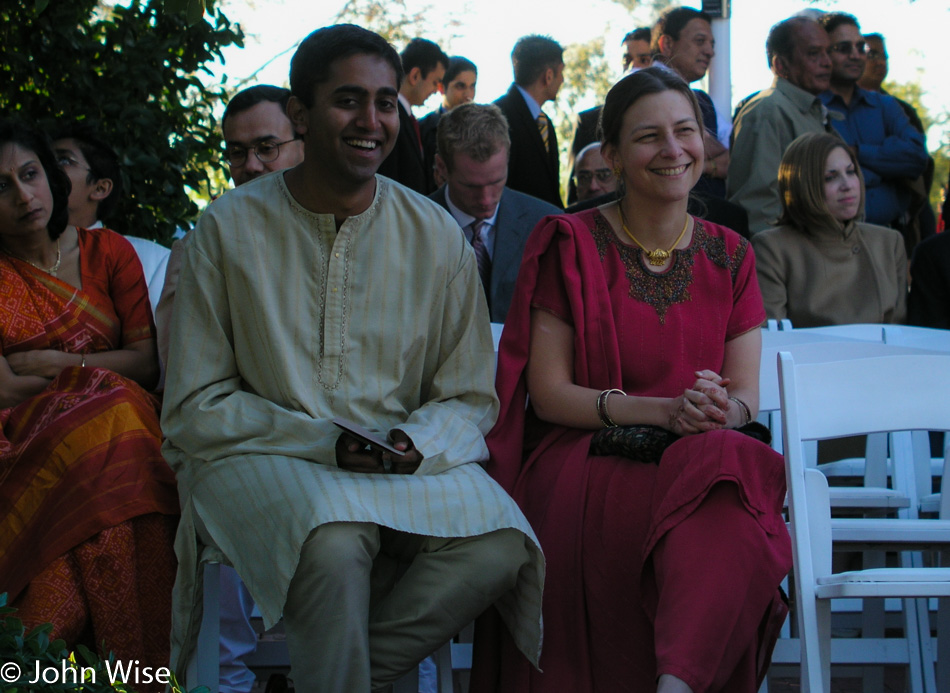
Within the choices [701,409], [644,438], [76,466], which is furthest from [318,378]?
[701,409]

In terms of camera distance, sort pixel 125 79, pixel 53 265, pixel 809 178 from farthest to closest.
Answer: pixel 809 178, pixel 125 79, pixel 53 265

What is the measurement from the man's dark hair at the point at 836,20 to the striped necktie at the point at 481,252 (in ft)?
10.1

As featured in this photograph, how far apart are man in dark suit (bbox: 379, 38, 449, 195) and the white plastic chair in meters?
3.24

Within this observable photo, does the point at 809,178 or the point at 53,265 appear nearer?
the point at 53,265

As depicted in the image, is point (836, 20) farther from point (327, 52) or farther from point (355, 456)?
point (355, 456)

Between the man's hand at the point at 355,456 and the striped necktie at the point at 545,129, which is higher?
the striped necktie at the point at 545,129

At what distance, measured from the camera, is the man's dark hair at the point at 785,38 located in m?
6.27

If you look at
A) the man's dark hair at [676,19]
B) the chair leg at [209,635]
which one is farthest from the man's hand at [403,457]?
the man's dark hair at [676,19]

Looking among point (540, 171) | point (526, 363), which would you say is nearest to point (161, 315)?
point (526, 363)

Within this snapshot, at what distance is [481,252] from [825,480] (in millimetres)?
2230

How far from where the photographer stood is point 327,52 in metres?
3.02

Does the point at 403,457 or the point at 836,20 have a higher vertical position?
the point at 836,20

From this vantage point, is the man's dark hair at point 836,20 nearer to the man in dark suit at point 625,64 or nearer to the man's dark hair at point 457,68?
the man in dark suit at point 625,64

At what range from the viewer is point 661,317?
126 inches
